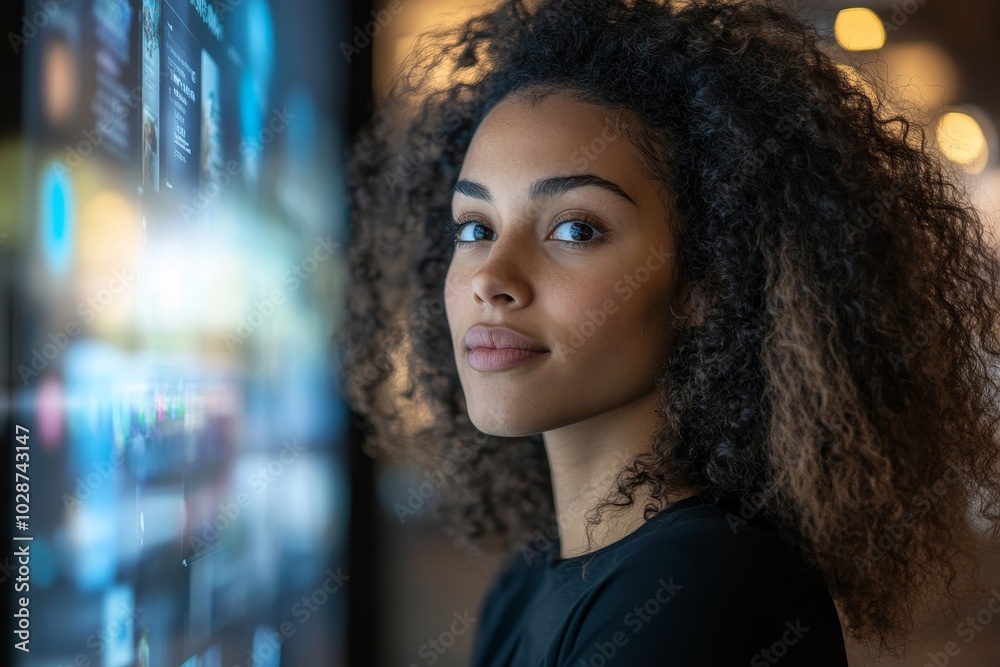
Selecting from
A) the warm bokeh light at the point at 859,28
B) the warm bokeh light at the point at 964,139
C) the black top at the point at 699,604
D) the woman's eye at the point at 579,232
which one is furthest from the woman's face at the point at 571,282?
the warm bokeh light at the point at 964,139

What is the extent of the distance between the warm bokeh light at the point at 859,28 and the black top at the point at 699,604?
1.77 metres

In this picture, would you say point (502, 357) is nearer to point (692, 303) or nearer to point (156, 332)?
point (692, 303)

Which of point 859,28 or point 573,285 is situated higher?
point 859,28

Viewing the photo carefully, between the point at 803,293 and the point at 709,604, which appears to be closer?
the point at 709,604

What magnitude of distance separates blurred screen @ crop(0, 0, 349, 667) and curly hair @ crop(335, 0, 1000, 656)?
422 mm

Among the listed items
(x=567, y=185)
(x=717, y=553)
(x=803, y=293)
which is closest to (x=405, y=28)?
(x=567, y=185)

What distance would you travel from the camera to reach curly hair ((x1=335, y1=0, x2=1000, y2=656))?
1041 millimetres

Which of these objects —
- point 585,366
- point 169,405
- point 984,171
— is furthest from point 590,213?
point 984,171

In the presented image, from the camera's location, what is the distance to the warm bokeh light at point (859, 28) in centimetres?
232

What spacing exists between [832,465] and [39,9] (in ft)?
3.01

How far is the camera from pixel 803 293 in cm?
105

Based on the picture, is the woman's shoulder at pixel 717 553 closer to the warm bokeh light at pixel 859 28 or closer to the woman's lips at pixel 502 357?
the woman's lips at pixel 502 357

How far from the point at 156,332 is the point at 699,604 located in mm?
586

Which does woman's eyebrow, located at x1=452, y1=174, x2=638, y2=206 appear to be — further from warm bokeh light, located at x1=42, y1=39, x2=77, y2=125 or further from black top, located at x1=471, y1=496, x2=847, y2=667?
warm bokeh light, located at x1=42, y1=39, x2=77, y2=125
